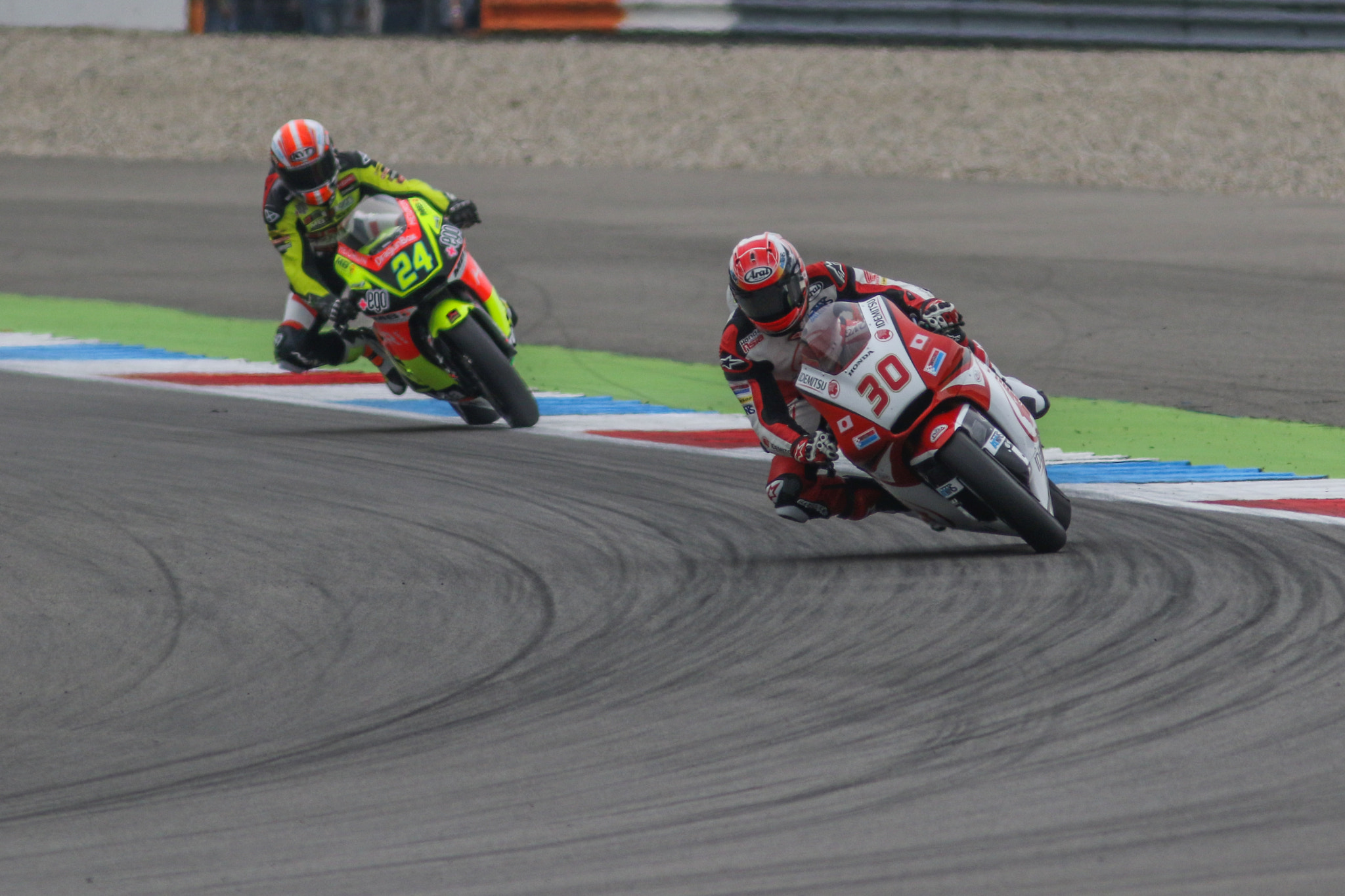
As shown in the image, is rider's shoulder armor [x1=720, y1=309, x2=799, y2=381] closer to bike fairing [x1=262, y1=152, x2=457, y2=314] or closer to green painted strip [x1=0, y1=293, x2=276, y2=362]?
bike fairing [x1=262, y1=152, x2=457, y2=314]

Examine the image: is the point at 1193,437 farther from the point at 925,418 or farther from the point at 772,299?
the point at 772,299

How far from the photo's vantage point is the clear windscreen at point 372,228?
32.6 feet

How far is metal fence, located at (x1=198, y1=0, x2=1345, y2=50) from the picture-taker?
899 inches

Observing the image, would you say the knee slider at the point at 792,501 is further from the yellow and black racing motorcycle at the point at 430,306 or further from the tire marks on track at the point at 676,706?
the yellow and black racing motorcycle at the point at 430,306

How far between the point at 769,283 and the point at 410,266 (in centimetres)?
334

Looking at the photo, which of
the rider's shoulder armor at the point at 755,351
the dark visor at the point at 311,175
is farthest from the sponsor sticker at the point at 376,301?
the rider's shoulder armor at the point at 755,351

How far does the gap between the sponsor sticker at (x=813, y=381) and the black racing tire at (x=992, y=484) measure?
1.68 ft

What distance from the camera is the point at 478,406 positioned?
10.4 metres

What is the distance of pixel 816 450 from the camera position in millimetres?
6883

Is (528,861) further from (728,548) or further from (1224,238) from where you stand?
(1224,238)

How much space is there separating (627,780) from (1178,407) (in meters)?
6.28

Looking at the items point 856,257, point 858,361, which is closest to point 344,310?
point 858,361

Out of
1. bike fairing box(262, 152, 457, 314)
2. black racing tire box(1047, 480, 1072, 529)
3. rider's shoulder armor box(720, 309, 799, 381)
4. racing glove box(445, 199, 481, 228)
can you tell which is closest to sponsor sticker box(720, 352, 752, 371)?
rider's shoulder armor box(720, 309, 799, 381)

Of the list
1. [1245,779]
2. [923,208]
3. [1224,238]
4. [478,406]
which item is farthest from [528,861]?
[923,208]
